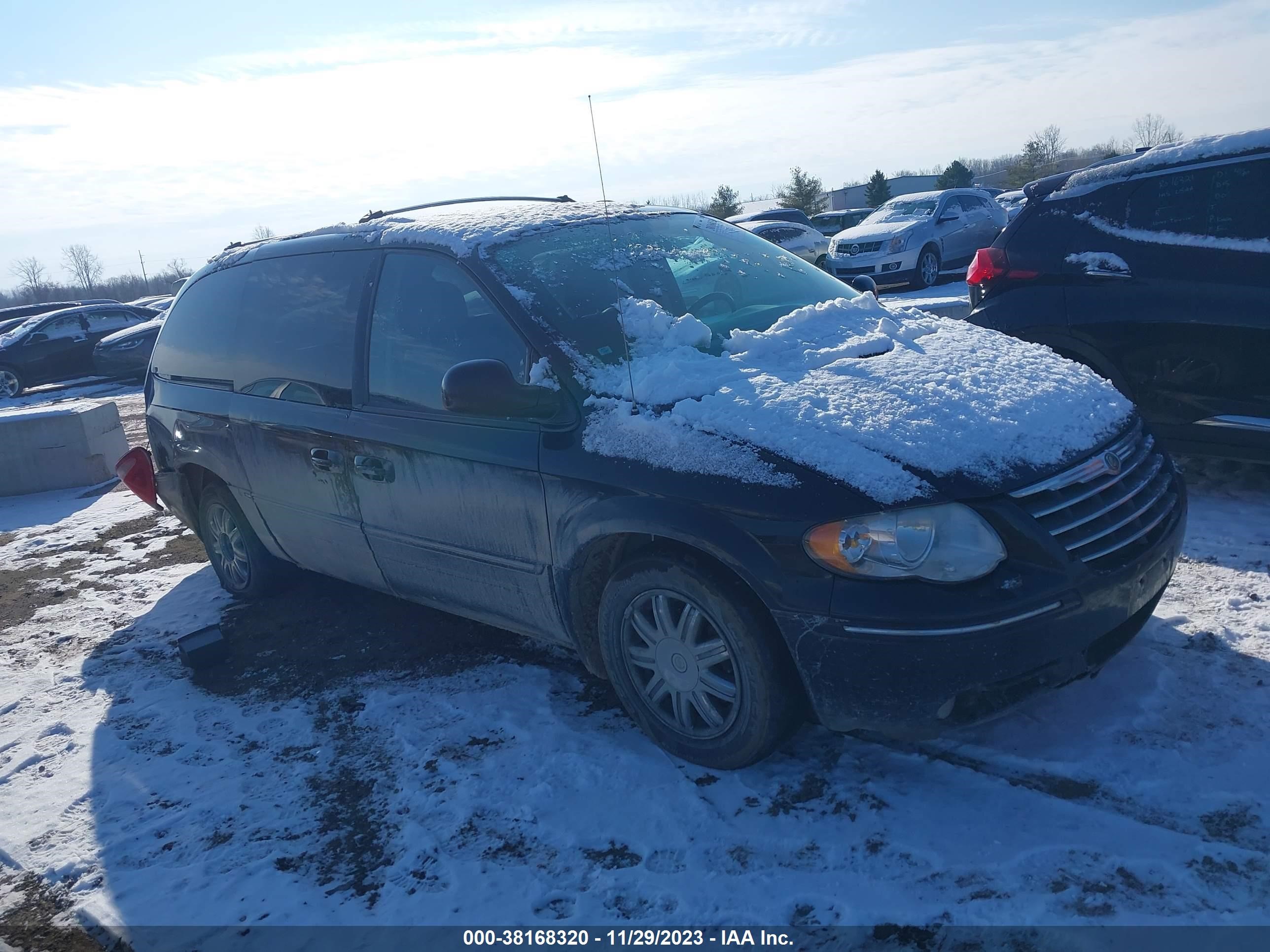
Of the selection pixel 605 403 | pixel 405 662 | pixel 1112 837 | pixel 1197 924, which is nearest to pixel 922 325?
pixel 605 403

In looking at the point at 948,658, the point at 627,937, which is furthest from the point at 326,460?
the point at 948,658

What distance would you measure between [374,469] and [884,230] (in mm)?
15022

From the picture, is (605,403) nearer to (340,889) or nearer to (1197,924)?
(340,889)

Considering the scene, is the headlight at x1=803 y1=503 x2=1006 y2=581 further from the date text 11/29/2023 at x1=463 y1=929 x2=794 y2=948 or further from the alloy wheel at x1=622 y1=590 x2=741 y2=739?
the date text 11/29/2023 at x1=463 y1=929 x2=794 y2=948

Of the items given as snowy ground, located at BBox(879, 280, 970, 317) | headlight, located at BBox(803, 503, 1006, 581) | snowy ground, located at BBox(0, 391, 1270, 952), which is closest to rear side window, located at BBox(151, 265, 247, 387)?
snowy ground, located at BBox(0, 391, 1270, 952)

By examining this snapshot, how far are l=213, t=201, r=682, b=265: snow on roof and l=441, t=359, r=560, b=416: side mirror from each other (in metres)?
0.69

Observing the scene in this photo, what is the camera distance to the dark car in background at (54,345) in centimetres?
1906

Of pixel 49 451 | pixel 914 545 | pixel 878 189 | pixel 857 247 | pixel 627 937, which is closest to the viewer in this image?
pixel 627 937

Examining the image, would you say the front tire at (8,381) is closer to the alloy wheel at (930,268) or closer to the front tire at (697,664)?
the alloy wheel at (930,268)

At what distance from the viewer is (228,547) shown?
5.26 meters

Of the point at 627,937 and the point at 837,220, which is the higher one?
the point at 837,220

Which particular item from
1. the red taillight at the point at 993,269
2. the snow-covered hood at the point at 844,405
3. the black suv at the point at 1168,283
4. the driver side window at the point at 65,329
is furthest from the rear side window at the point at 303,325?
the driver side window at the point at 65,329

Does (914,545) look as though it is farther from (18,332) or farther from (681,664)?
(18,332)

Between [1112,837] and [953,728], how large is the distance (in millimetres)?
492
